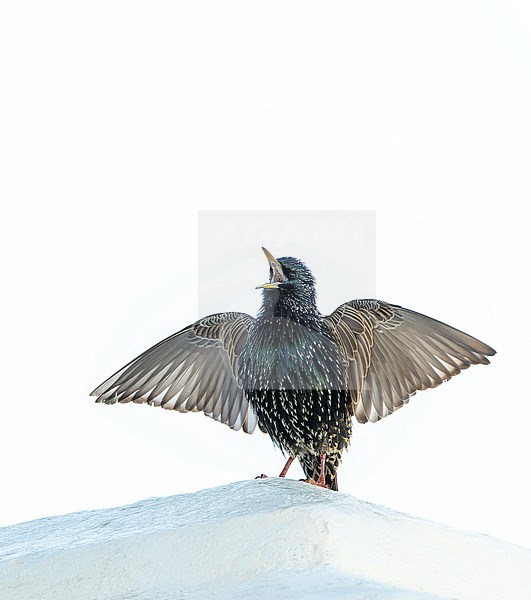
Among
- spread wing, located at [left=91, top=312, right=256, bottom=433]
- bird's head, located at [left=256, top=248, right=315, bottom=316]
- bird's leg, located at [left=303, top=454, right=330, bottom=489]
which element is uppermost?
bird's head, located at [left=256, top=248, right=315, bottom=316]

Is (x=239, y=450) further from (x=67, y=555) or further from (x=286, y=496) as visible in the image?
(x=67, y=555)

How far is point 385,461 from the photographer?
147 inches

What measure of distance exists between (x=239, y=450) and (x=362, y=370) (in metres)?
0.71

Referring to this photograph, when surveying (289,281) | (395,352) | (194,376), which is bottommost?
(194,376)

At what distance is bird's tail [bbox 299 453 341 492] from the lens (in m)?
3.30

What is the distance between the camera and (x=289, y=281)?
10.7ft

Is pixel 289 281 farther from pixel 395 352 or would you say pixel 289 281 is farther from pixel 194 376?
pixel 194 376

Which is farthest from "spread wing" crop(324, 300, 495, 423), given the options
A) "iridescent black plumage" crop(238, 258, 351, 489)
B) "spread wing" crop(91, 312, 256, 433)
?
"spread wing" crop(91, 312, 256, 433)

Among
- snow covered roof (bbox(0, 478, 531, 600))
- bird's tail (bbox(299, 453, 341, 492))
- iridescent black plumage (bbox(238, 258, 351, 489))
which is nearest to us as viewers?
snow covered roof (bbox(0, 478, 531, 600))

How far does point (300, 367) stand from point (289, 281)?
0.29 m

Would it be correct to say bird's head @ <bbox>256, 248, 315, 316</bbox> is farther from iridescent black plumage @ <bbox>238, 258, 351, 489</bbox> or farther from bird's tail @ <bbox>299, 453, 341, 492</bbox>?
bird's tail @ <bbox>299, 453, 341, 492</bbox>

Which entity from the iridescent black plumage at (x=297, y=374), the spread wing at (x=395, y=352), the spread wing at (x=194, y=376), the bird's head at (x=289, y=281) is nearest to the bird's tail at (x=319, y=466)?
the iridescent black plumage at (x=297, y=374)


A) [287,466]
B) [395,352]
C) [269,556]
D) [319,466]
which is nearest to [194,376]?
[287,466]

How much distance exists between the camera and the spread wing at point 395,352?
11.1 feet
